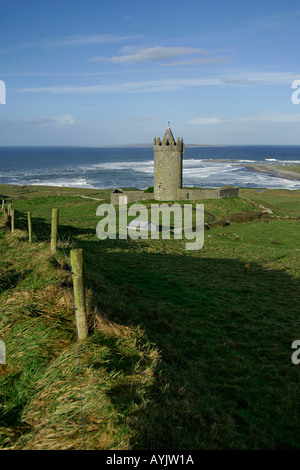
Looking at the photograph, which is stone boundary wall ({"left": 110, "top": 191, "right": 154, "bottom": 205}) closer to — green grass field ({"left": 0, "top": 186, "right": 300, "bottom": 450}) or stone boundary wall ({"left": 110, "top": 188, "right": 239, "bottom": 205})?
stone boundary wall ({"left": 110, "top": 188, "right": 239, "bottom": 205})

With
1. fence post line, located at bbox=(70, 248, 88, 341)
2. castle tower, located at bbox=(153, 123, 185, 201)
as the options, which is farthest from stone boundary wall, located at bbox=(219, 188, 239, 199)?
fence post line, located at bbox=(70, 248, 88, 341)

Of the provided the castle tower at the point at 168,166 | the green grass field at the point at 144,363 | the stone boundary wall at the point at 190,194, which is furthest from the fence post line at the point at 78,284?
the castle tower at the point at 168,166

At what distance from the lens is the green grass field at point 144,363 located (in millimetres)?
4812

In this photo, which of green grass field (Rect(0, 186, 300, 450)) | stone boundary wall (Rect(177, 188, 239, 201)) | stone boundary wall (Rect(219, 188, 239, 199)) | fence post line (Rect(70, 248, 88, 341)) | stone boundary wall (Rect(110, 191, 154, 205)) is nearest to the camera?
green grass field (Rect(0, 186, 300, 450))

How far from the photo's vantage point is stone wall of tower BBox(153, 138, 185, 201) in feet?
150

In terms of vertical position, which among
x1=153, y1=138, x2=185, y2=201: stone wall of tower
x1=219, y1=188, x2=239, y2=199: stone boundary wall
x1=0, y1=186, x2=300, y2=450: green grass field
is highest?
x1=153, y1=138, x2=185, y2=201: stone wall of tower

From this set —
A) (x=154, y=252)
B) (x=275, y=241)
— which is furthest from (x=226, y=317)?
(x=275, y=241)

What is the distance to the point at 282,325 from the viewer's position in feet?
37.4

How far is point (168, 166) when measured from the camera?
46.3m

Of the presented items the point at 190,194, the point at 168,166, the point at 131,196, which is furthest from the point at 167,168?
the point at 131,196

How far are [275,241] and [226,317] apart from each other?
63.2 ft

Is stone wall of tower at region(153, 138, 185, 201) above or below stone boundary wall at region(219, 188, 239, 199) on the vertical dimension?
above

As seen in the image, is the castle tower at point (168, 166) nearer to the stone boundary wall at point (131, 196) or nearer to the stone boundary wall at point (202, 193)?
the stone boundary wall at point (202, 193)

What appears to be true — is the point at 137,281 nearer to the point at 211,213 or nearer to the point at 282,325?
the point at 282,325
